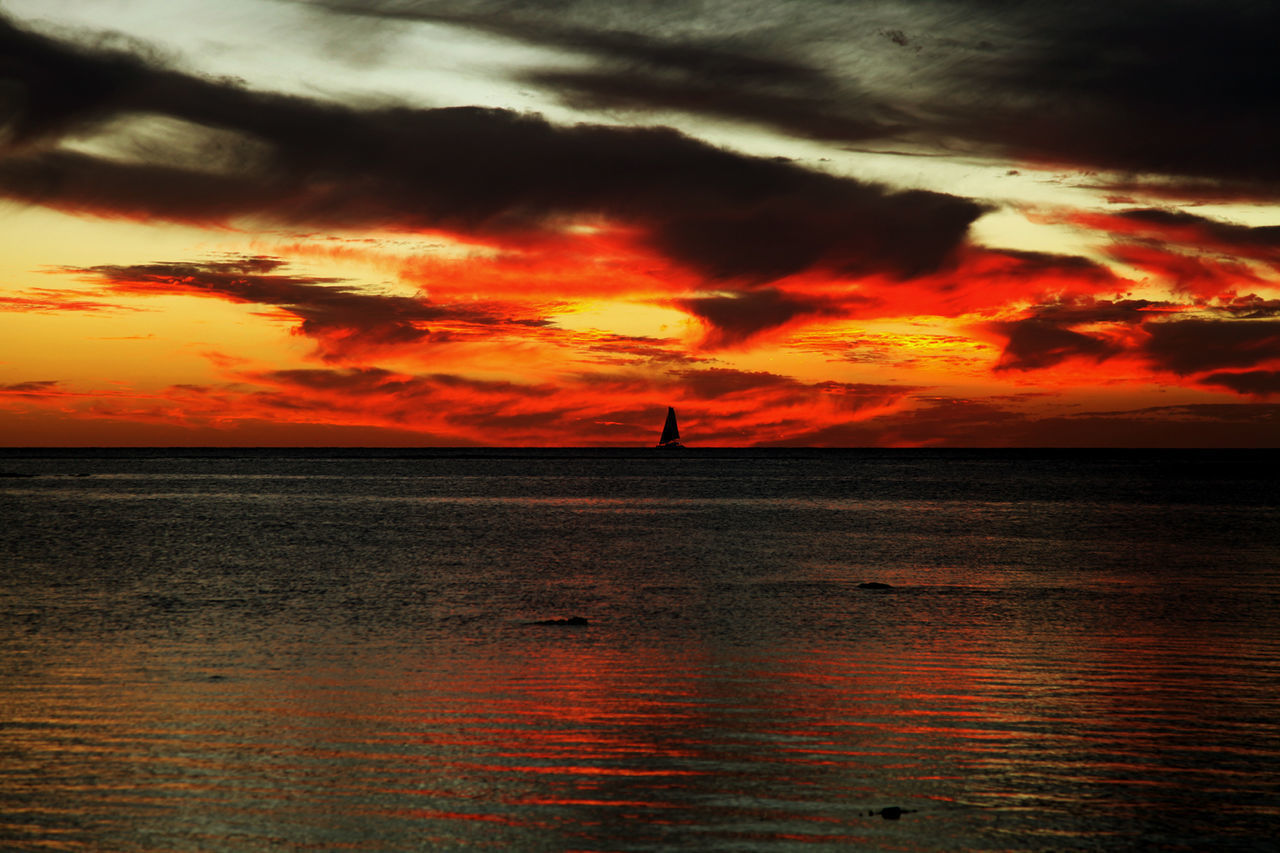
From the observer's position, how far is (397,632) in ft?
87.7

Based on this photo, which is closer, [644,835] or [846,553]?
[644,835]

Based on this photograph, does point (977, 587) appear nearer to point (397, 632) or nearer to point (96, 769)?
point (397, 632)

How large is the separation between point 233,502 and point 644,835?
89.0m

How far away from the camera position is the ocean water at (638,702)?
12.6 m

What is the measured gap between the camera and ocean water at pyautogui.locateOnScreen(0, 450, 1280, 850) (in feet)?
41.5

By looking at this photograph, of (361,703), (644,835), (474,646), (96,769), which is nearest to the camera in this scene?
(644,835)

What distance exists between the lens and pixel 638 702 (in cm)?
1869

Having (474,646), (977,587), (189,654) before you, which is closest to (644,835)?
(474,646)

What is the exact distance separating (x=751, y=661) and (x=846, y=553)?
27.8 metres

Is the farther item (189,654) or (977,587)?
(977,587)

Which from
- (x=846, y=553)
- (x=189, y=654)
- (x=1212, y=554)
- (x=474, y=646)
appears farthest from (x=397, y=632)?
(x=1212, y=554)

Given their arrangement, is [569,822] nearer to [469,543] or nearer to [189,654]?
[189,654]

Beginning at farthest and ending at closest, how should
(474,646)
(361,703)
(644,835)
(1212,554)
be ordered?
1. (1212,554)
2. (474,646)
3. (361,703)
4. (644,835)

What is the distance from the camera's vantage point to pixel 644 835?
1202 centimetres
